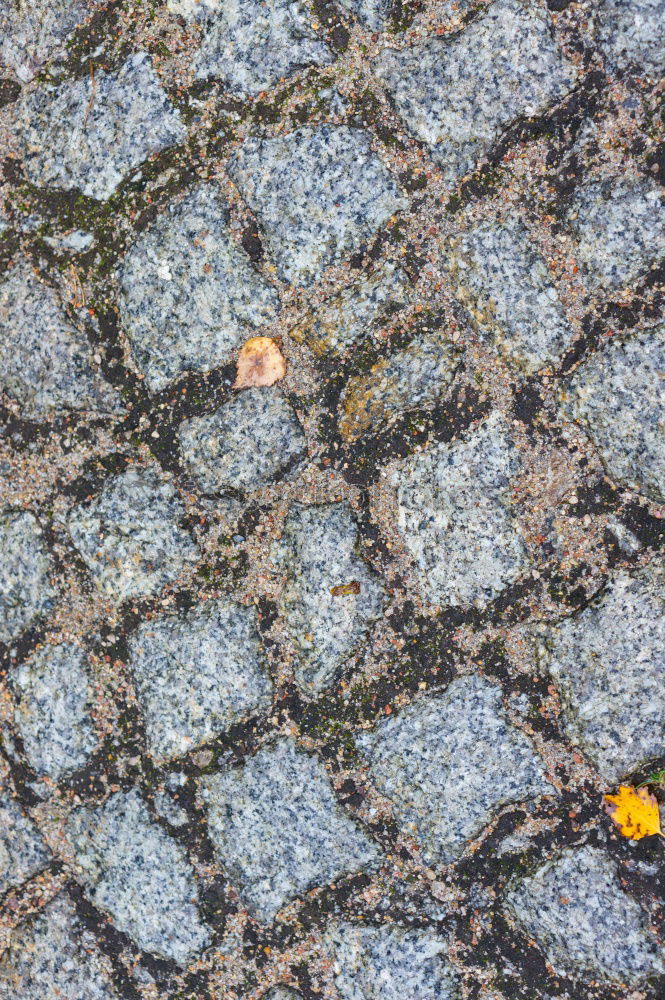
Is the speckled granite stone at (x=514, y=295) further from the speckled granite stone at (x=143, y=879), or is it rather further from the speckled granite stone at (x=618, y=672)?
the speckled granite stone at (x=143, y=879)

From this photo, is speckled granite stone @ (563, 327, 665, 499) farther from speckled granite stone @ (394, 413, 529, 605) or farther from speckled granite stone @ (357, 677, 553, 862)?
speckled granite stone @ (357, 677, 553, 862)

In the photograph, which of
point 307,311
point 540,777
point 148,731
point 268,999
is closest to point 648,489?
point 540,777

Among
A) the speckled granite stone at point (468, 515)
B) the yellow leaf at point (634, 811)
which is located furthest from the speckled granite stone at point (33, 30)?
the yellow leaf at point (634, 811)

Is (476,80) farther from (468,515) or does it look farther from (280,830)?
(280,830)

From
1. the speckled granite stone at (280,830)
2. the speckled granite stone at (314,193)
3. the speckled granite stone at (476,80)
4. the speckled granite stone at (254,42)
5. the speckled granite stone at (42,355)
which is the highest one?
the speckled granite stone at (254,42)

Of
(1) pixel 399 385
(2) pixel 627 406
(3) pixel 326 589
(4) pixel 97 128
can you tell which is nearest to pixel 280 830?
(3) pixel 326 589

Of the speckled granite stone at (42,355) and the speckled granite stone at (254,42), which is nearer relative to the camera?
the speckled granite stone at (254,42)
